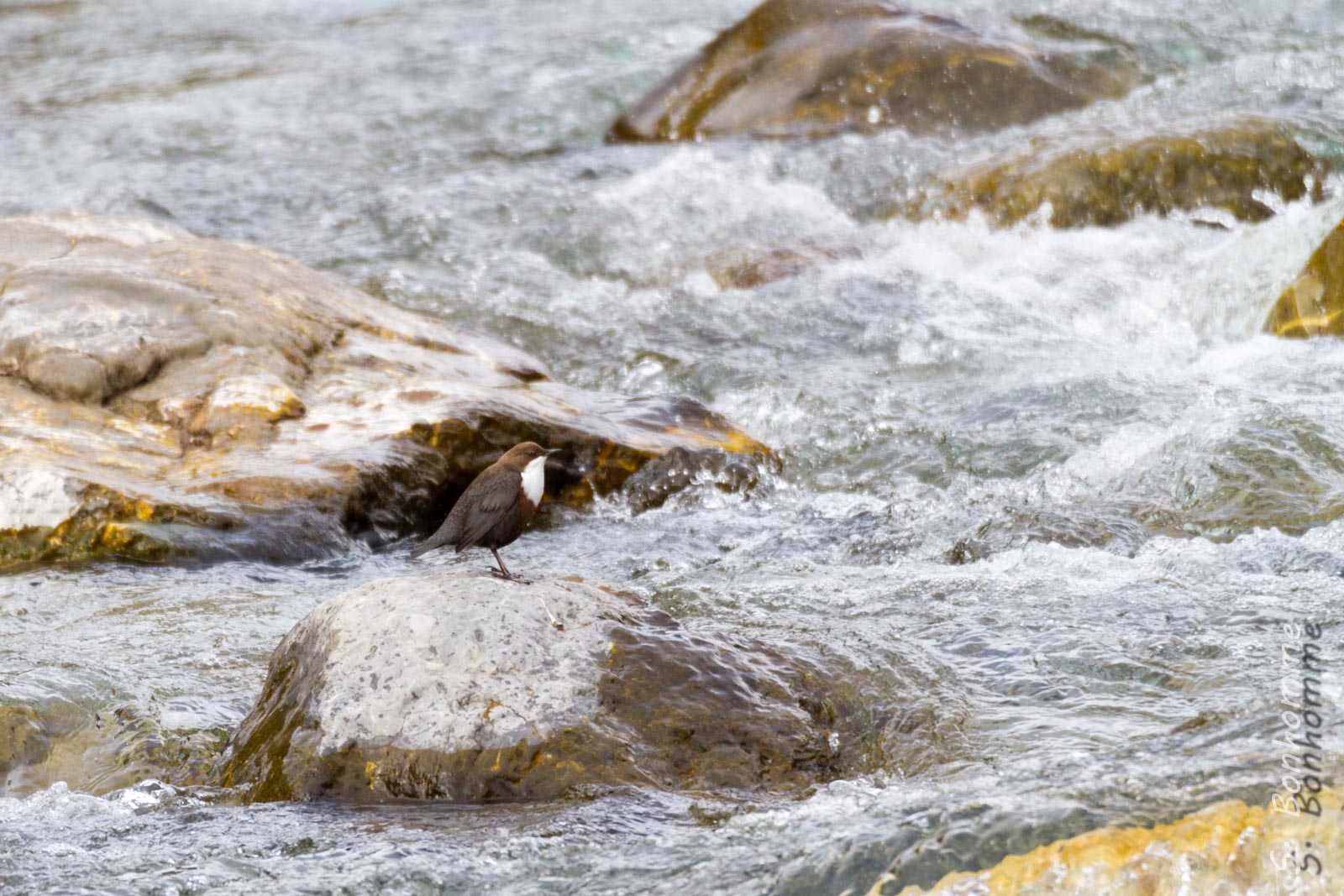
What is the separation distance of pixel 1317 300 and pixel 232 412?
5.04 m

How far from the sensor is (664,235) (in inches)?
347

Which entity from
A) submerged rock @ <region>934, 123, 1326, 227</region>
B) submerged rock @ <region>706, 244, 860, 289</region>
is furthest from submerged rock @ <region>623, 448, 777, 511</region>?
submerged rock @ <region>934, 123, 1326, 227</region>

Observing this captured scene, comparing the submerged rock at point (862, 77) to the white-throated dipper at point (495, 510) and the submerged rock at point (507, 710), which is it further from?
the submerged rock at point (507, 710)

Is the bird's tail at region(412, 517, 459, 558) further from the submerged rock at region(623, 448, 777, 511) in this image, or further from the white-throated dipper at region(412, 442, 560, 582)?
the submerged rock at region(623, 448, 777, 511)

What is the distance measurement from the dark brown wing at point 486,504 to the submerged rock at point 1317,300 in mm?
4394

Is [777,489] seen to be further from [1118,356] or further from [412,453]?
[1118,356]

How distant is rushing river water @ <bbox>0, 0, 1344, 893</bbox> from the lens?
10.1 ft

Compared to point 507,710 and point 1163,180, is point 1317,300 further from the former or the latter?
point 507,710

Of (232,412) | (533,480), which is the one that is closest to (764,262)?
(232,412)

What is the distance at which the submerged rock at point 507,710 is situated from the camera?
3.27 m

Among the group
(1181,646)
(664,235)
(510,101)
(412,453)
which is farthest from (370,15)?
(1181,646)

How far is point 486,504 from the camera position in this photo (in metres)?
4.02

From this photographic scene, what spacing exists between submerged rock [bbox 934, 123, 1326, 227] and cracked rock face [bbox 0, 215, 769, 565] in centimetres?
334

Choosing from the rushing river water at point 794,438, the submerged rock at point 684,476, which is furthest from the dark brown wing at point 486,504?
the submerged rock at point 684,476
